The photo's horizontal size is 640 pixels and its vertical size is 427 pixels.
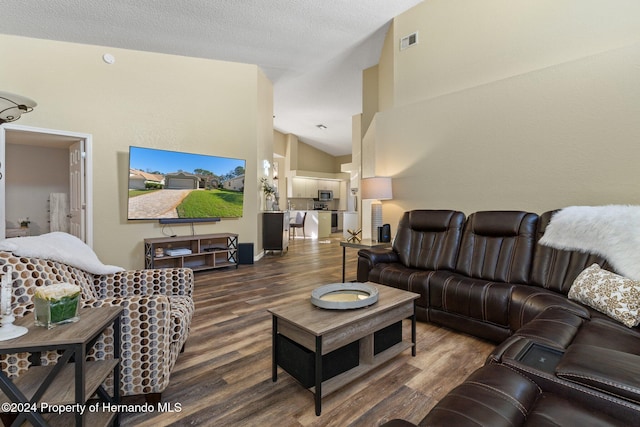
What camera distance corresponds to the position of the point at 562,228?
94.7 inches

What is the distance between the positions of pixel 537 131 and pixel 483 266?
157 cm

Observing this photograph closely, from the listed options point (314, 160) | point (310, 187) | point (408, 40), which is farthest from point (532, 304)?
point (314, 160)

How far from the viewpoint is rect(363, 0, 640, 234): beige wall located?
8.75ft

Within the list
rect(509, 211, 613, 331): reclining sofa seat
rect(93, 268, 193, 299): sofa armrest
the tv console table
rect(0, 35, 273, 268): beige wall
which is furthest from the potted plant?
rect(509, 211, 613, 331): reclining sofa seat

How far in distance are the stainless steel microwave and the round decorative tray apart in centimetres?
951

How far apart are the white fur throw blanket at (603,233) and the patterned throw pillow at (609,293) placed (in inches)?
5.0

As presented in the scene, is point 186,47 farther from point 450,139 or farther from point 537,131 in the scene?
point 537,131

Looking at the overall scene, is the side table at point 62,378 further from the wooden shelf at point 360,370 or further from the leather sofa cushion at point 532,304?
the leather sofa cushion at point 532,304

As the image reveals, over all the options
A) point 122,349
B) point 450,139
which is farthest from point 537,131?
point 122,349

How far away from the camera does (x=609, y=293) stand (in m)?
1.83

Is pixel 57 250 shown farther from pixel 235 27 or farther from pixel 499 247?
pixel 235 27

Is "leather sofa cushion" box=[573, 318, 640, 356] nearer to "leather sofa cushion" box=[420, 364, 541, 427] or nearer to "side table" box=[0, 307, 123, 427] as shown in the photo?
"leather sofa cushion" box=[420, 364, 541, 427]

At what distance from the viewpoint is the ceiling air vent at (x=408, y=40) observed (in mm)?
4176

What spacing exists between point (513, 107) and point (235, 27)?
3735 mm
